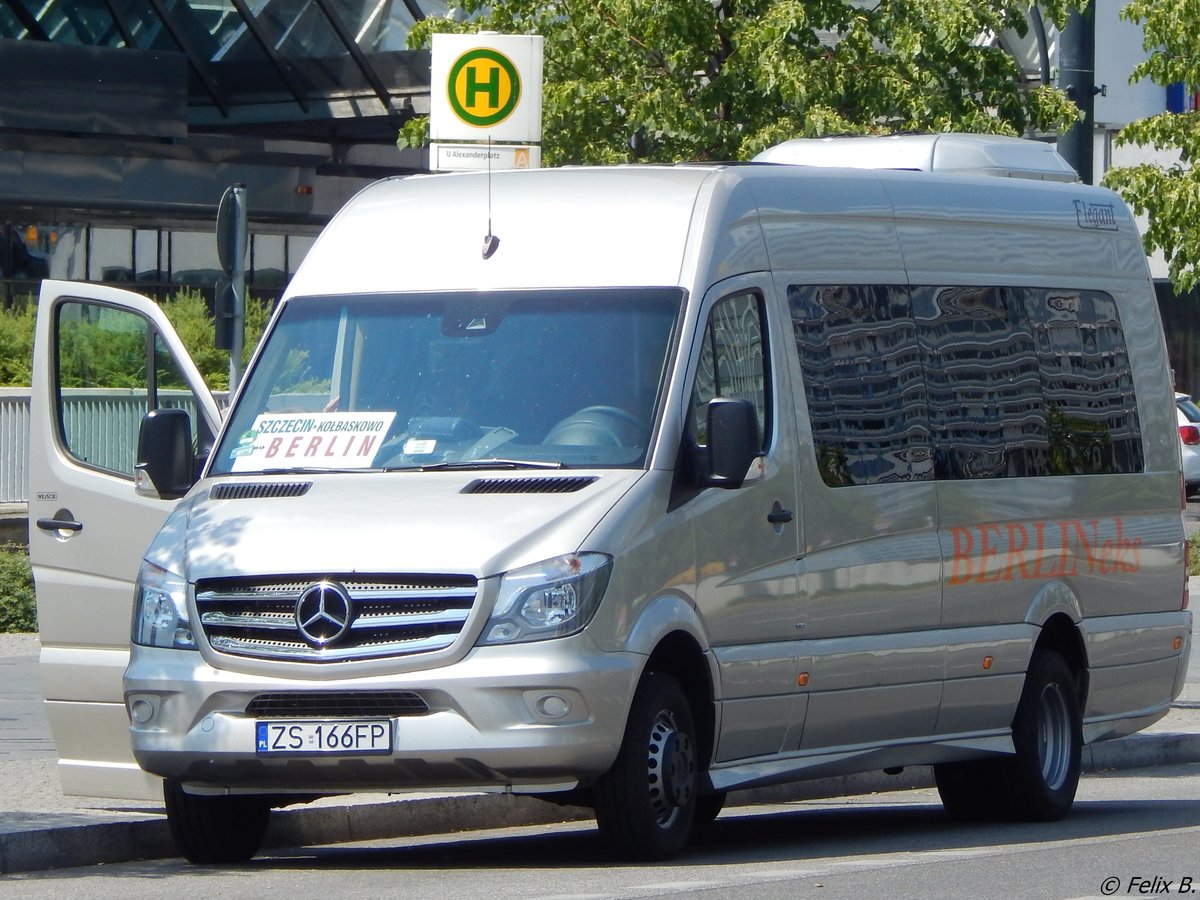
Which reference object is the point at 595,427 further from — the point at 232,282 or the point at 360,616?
the point at 232,282

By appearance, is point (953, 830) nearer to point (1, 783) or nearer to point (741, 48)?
point (1, 783)

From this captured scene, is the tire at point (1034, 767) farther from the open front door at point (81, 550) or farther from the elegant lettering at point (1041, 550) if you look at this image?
the open front door at point (81, 550)

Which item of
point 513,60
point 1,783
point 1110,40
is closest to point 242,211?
point 513,60

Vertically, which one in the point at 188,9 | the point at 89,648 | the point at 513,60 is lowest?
the point at 89,648

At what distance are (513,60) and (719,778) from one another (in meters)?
4.63

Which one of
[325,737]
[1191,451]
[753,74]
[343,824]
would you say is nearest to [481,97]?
[343,824]

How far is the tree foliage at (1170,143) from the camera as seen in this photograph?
1033 inches

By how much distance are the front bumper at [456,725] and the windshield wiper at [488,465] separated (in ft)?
2.58

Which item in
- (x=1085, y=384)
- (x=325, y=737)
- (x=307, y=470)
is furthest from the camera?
(x=1085, y=384)

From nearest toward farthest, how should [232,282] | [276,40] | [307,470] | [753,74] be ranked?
[307,470] < [232,282] < [753,74] < [276,40]

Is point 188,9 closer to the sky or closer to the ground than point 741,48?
closer to the sky

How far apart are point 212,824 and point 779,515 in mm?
2399

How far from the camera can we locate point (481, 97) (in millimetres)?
12531

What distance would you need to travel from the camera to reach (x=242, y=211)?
14195 mm
